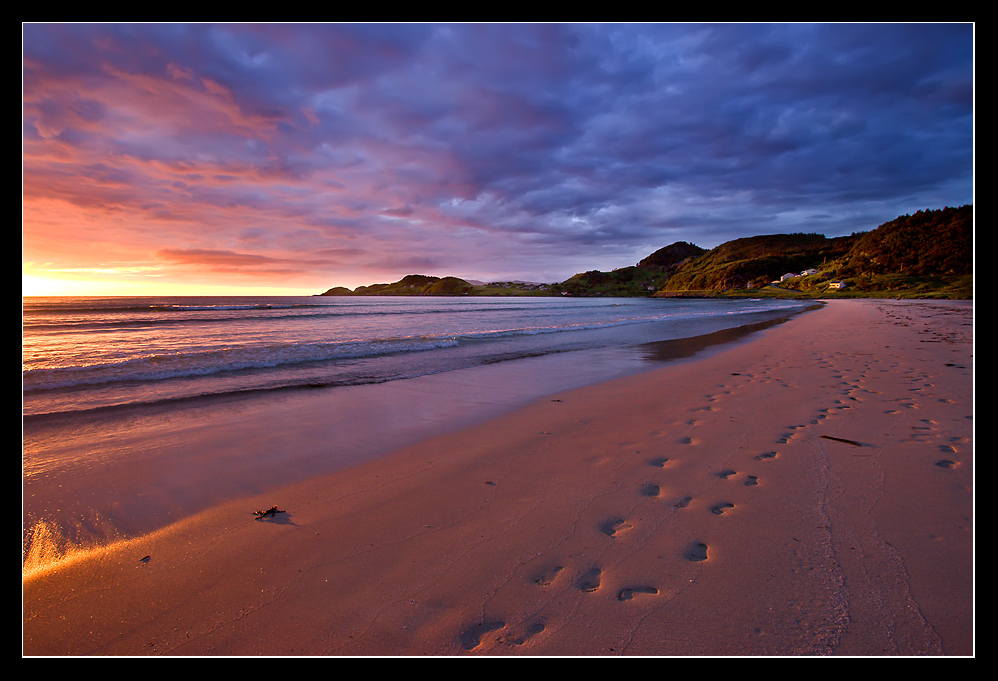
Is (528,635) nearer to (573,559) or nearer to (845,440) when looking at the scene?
(573,559)

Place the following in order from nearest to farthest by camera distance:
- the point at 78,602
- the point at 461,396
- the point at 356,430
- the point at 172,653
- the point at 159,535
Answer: the point at 172,653 < the point at 78,602 < the point at 159,535 < the point at 356,430 < the point at 461,396

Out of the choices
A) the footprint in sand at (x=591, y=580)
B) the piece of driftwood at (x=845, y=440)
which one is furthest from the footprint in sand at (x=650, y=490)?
the piece of driftwood at (x=845, y=440)

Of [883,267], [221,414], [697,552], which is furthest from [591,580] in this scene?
[883,267]

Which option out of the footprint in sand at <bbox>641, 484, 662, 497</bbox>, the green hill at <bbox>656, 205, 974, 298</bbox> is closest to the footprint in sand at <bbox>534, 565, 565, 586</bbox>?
the footprint in sand at <bbox>641, 484, 662, 497</bbox>

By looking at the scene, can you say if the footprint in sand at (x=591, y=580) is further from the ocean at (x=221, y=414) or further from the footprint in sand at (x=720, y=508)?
the ocean at (x=221, y=414)

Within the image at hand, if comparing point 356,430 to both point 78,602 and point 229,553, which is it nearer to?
point 229,553
